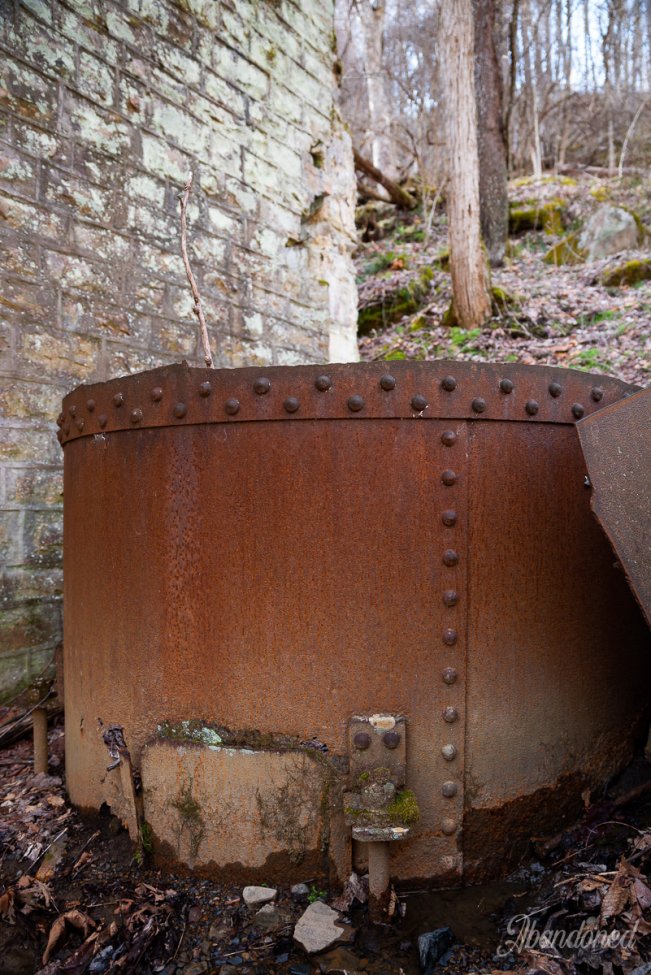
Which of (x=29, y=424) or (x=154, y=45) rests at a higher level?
(x=154, y=45)

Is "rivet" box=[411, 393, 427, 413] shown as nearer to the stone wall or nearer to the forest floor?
the stone wall

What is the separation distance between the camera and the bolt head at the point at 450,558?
1.73m

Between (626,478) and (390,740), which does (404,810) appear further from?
(626,478)

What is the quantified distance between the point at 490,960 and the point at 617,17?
19426mm

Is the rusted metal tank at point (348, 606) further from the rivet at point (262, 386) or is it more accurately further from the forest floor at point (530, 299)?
the forest floor at point (530, 299)

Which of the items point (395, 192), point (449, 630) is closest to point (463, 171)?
point (395, 192)

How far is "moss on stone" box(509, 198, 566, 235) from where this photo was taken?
11008 mm

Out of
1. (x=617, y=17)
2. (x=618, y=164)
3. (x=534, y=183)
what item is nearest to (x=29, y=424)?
(x=534, y=183)

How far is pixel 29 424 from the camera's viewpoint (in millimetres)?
3215

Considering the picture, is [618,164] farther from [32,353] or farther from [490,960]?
[490,960]

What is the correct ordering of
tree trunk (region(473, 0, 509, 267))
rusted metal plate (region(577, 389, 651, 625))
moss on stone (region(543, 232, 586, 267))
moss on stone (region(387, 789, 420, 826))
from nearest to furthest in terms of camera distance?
rusted metal plate (region(577, 389, 651, 625)) < moss on stone (region(387, 789, 420, 826)) < moss on stone (region(543, 232, 586, 267)) < tree trunk (region(473, 0, 509, 267))

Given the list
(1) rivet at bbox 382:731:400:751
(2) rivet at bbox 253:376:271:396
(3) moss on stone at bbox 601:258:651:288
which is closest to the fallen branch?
(3) moss on stone at bbox 601:258:651:288

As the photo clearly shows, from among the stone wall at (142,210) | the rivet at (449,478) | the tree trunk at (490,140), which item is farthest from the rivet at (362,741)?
the tree trunk at (490,140)

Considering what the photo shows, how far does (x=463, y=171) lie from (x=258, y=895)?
8540 mm
